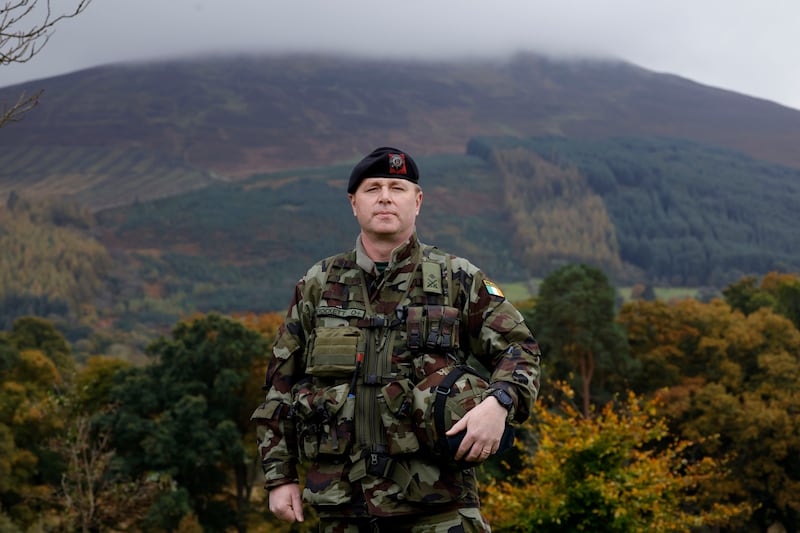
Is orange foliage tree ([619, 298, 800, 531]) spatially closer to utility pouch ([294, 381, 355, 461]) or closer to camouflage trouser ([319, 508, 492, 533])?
camouflage trouser ([319, 508, 492, 533])

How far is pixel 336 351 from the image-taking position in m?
4.76

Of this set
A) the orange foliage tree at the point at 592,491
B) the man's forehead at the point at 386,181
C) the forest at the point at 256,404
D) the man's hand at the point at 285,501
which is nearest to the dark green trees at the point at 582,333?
the forest at the point at 256,404

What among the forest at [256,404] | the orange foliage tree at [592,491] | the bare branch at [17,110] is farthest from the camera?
the forest at [256,404]

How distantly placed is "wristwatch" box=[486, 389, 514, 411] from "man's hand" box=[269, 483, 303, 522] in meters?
1.14

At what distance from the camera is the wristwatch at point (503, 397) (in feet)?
14.6

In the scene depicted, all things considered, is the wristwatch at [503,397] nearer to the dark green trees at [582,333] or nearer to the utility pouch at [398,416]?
the utility pouch at [398,416]

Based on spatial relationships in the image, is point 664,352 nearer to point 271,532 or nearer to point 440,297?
point 271,532

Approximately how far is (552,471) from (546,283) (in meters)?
32.8

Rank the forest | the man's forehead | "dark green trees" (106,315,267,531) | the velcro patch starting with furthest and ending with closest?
1. "dark green trees" (106,315,267,531)
2. the forest
3. the man's forehead
4. the velcro patch

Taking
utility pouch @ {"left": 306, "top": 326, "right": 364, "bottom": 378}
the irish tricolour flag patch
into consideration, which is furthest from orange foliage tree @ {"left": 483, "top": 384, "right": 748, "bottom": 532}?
utility pouch @ {"left": 306, "top": 326, "right": 364, "bottom": 378}

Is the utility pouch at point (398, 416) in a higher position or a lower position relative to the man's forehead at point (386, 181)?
lower

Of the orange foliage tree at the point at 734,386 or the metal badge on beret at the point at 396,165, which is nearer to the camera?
the metal badge on beret at the point at 396,165

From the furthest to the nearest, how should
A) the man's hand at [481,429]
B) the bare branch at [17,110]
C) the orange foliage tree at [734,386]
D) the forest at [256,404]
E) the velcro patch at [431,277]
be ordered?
the orange foliage tree at [734,386]
the forest at [256,404]
the bare branch at [17,110]
the velcro patch at [431,277]
the man's hand at [481,429]

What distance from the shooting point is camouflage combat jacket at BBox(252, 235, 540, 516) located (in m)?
4.62
